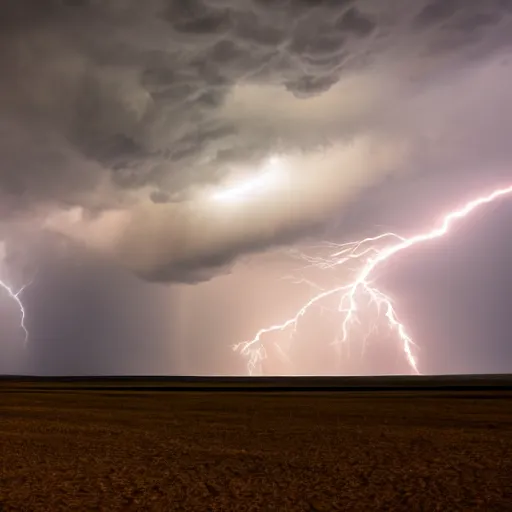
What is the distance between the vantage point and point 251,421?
78.0ft

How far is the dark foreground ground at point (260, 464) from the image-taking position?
1012 centimetres

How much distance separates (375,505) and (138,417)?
18462 mm

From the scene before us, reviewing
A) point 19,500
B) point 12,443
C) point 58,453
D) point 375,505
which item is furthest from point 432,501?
point 12,443

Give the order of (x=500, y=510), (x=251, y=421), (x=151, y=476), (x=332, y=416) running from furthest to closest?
(x=332, y=416) → (x=251, y=421) → (x=151, y=476) → (x=500, y=510)

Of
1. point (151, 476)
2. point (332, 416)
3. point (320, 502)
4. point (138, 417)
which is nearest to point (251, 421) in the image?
point (332, 416)

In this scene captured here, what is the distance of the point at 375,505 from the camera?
974 centimetres

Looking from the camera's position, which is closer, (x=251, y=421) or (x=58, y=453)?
(x=58, y=453)

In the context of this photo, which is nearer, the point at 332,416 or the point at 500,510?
the point at 500,510

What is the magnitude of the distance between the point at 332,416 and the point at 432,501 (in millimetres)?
16026

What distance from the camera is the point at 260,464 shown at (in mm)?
13766

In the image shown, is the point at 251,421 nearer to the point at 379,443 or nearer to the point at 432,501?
the point at 379,443

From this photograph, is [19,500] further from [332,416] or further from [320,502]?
[332,416]

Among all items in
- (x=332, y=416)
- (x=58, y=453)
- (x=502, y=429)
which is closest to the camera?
(x=58, y=453)

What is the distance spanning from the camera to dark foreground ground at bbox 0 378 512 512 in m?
10.1
